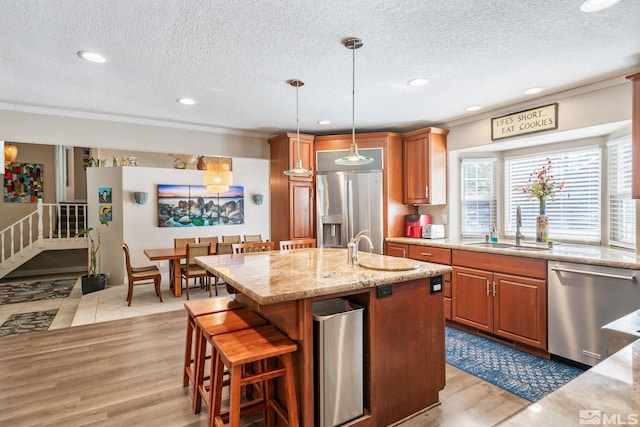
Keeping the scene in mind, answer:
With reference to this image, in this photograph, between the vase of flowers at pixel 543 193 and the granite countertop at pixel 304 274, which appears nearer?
the granite countertop at pixel 304 274

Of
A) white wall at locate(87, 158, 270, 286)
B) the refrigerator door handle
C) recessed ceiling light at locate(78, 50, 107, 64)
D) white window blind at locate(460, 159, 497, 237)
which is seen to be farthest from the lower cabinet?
recessed ceiling light at locate(78, 50, 107, 64)

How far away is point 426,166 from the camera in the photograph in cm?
429

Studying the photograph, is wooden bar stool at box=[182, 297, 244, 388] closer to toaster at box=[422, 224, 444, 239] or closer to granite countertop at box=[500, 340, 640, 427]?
granite countertop at box=[500, 340, 640, 427]

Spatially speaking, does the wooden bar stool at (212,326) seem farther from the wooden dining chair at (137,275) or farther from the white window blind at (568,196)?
the white window blind at (568,196)

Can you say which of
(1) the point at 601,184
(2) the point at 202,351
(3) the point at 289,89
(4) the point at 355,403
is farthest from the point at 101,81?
(1) the point at 601,184

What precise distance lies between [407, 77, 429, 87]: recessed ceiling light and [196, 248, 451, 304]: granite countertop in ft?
5.21

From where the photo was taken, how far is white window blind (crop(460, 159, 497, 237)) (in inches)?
168

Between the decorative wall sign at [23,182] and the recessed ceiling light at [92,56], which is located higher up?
the recessed ceiling light at [92,56]

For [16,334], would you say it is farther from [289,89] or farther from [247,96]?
[289,89]

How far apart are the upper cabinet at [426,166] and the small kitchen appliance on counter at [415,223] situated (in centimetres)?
22

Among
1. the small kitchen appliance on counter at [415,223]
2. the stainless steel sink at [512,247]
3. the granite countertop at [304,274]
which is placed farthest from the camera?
the small kitchen appliance on counter at [415,223]

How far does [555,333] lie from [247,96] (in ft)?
11.5

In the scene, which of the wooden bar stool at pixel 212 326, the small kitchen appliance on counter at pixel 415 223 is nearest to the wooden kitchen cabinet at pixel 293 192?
the small kitchen appliance on counter at pixel 415 223

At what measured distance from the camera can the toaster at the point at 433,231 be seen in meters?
4.21
